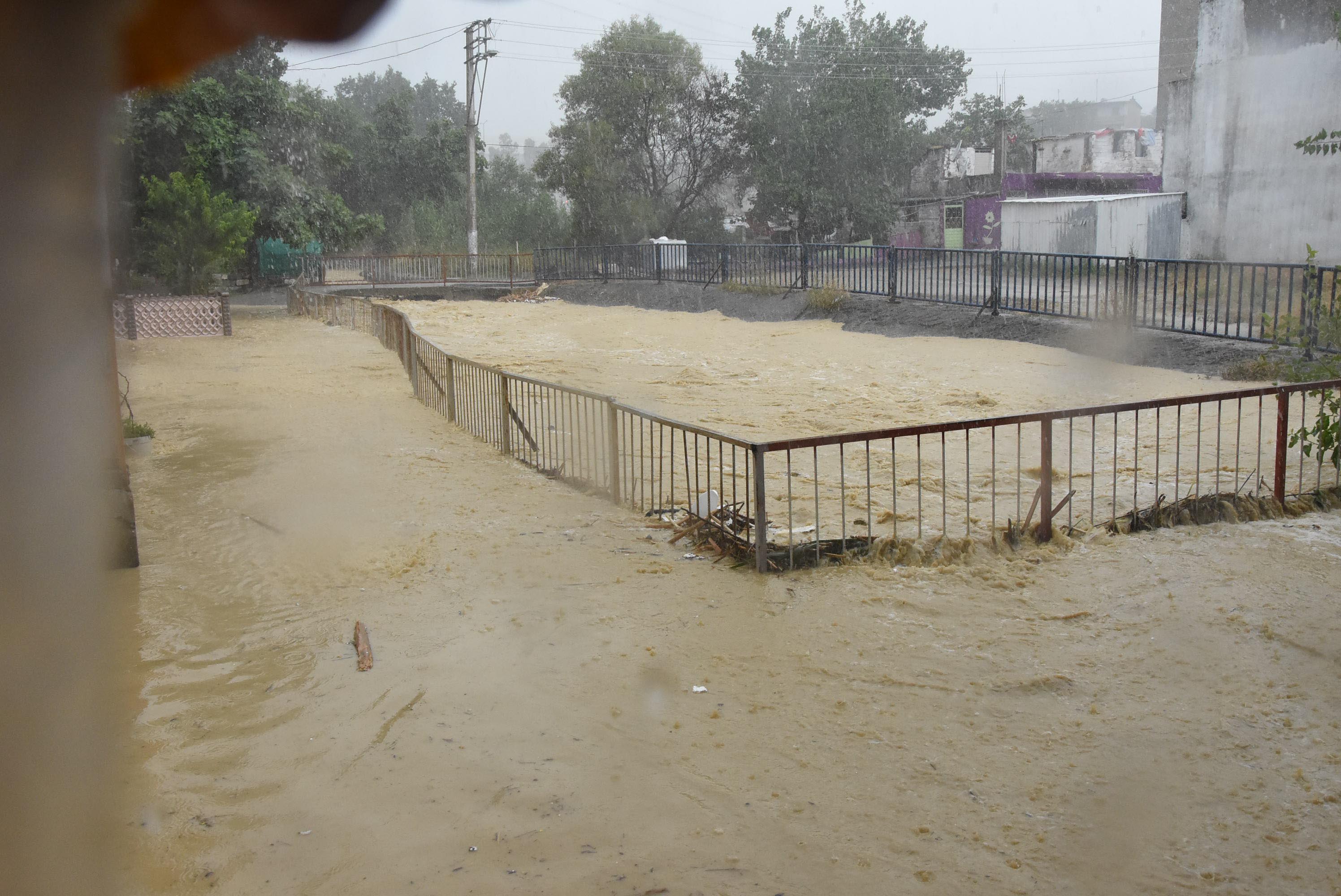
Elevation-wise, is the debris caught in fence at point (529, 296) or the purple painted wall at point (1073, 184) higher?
the purple painted wall at point (1073, 184)

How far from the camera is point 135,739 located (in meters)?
4.23

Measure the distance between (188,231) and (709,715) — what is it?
73.0 feet

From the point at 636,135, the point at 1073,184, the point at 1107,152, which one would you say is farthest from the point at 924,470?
the point at 1107,152

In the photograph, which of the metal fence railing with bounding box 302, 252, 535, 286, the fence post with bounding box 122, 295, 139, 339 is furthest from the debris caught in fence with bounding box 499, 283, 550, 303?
the fence post with bounding box 122, 295, 139, 339

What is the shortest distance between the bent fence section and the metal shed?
1620 centimetres

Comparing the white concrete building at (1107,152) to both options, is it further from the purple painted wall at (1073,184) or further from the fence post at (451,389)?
the fence post at (451,389)

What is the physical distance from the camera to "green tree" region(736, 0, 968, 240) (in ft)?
127

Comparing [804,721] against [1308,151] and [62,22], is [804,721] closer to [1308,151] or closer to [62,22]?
[62,22]

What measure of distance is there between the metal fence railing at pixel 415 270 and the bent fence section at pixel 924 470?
67.6 feet

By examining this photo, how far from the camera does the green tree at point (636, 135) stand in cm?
3756

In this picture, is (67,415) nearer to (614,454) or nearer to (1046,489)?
(614,454)

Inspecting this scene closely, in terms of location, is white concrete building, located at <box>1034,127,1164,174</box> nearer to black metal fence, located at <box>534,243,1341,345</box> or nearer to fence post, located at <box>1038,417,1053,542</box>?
black metal fence, located at <box>534,243,1341,345</box>

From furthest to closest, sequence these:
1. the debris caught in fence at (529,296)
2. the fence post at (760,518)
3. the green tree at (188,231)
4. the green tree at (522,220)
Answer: the green tree at (522,220), the debris caught in fence at (529,296), the green tree at (188,231), the fence post at (760,518)

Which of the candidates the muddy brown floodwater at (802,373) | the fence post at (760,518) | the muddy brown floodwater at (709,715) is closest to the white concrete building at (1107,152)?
the muddy brown floodwater at (802,373)
